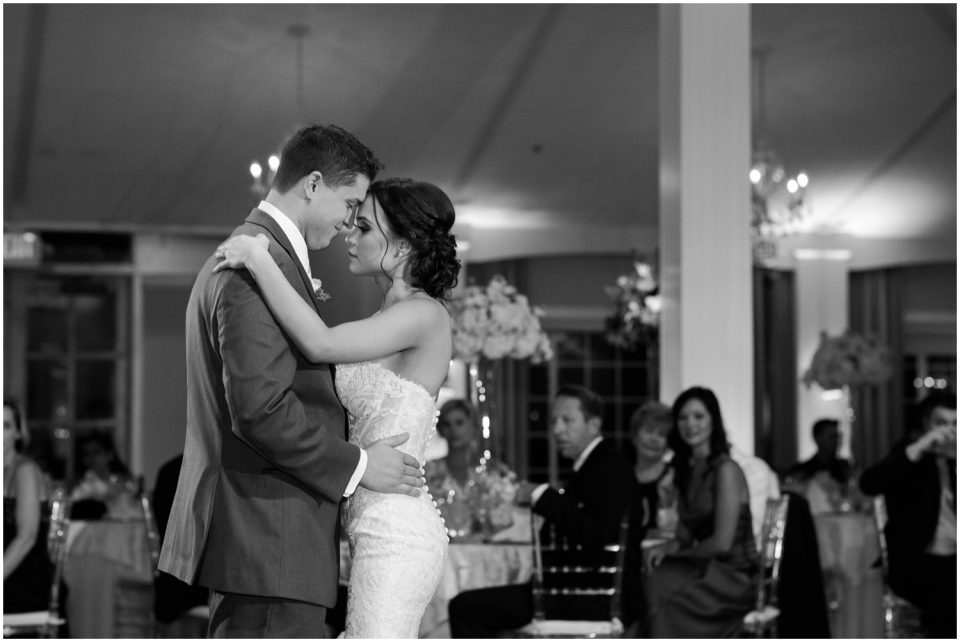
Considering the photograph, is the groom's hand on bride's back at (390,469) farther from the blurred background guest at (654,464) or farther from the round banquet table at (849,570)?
the round banquet table at (849,570)

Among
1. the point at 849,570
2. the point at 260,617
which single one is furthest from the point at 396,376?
the point at 849,570

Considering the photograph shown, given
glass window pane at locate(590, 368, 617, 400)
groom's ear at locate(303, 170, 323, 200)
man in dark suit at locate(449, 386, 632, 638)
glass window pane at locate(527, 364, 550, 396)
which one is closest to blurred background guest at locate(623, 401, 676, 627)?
man in dark suit at locate(449, 386, 632, 638)

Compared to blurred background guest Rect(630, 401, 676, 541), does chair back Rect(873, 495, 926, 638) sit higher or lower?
lower

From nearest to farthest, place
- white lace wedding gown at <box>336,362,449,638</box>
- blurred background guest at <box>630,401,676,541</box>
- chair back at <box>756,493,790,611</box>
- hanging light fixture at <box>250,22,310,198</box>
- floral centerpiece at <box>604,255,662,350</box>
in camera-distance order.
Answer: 1. white lace wedding gown at <box>336,362,449,638</box>
2. chair back at <box>756,493,790,611</box>
3. blurred background guest at <box>630,401,676,541</box>
4. hanging light fixture at <box>250,22,310,198</box>
5. floral centerpiece at <box>604,255,662,350</box>

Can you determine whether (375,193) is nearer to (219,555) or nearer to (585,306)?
(219,555)

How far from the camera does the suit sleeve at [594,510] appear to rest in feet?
14.0

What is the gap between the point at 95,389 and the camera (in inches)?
543

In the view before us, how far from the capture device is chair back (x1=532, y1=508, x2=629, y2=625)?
431 cm

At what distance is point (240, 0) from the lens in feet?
24.0

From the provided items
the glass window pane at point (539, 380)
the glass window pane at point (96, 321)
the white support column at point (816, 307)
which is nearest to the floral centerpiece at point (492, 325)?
the glass window pane at point (539, 380)

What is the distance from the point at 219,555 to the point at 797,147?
366 inches

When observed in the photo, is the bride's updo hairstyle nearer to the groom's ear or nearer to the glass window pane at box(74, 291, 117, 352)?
the groom's ear


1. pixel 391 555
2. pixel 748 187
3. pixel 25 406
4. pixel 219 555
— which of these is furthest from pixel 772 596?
pixel 25 406

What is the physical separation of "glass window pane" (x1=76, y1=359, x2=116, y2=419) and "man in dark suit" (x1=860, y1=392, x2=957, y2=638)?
32.8ft
